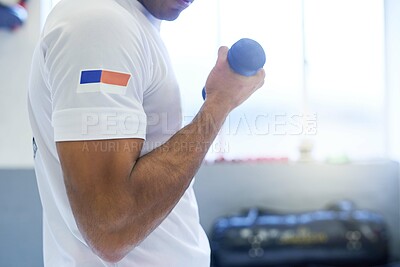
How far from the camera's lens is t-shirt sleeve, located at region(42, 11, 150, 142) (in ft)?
1.50

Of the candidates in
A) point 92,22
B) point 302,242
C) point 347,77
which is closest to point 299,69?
point 347,77

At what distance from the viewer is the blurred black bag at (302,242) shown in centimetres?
186

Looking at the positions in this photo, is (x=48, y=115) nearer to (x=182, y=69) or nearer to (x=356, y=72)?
(x=182, y=69)

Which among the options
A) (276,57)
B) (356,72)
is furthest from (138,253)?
(356,72)

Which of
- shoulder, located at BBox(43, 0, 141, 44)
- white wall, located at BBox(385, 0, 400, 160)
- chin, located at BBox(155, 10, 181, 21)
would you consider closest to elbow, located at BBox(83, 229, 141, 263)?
shoulder, located at BBox(43, 0, 141, 44)

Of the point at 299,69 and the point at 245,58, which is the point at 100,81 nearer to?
the point at 245,58

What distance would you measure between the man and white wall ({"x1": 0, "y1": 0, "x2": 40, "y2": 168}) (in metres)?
1.64

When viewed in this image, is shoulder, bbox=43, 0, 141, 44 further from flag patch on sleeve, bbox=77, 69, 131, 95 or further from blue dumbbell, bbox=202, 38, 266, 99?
blue dumbbell, bbox=202, 38, 266, 99

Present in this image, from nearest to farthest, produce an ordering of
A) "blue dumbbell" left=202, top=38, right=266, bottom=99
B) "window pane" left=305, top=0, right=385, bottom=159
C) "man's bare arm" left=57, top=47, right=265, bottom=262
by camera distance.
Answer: "man's bare arm" left=57, top=47, right=265, bottom=262
"blue dumbbell" left=202, top=38, right=266, bottom=99
"window pane" left=305, top=0, right=385, bottom=159

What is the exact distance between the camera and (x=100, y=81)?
0.46 m

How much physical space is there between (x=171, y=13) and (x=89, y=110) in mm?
352

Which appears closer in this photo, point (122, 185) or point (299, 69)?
point (122, 185)

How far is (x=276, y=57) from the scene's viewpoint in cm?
233

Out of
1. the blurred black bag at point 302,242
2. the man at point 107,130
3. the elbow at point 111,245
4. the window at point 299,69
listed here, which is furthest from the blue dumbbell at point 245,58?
the window at point 299,69
